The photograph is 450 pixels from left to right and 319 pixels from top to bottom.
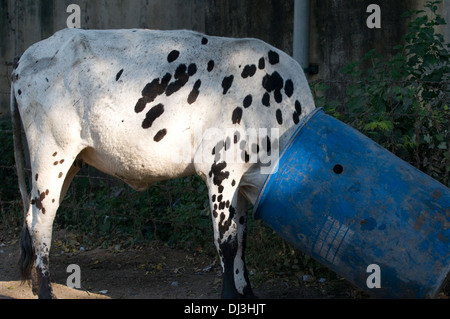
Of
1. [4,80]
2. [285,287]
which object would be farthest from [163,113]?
[4,80]

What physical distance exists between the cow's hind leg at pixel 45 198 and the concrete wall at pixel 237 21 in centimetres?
203

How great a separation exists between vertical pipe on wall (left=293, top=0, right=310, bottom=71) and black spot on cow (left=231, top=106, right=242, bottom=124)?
2813mm

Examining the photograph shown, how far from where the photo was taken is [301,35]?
6633 millimetres

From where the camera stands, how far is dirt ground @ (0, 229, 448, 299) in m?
4.57

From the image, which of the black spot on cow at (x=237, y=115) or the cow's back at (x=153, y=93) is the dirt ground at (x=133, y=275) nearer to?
the cow's back at (x=153, y=93)

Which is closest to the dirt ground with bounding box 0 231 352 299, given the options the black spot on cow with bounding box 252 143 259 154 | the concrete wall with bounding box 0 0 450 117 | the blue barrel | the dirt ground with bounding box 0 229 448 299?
the dirt ground with bounding box 0 229 448 299

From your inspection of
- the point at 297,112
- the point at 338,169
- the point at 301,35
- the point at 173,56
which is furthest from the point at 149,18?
the point at 338,169

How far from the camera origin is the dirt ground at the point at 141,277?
15.0 feet

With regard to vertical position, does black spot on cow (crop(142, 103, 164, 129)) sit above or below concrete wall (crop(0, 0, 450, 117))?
below

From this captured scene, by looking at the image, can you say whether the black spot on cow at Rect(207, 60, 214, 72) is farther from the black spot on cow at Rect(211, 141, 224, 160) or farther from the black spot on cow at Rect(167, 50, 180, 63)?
the black spot on cow at Rect(211, 141, 224, 160)

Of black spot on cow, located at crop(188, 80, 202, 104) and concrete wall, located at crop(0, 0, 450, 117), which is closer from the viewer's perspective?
black spot on cow, located at crop(188, 80, 202, 104)

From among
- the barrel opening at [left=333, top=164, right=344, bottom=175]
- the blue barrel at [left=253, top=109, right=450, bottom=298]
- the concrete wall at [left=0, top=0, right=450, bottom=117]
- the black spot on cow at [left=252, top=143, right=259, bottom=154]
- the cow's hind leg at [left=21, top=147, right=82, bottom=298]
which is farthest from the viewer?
the concrete wall at [left=0, top=0, right=450, bottom=117]

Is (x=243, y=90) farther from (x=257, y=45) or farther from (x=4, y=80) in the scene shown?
(x=4, y=80)

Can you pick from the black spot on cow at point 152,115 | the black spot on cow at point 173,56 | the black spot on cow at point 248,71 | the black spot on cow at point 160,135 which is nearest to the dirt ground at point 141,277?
the black spot on cow at point 160,135
